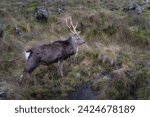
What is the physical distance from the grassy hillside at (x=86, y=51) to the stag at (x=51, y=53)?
31 cm

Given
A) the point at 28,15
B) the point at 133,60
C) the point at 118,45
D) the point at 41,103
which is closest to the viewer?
the point at 41,103

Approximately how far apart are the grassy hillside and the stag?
310mm

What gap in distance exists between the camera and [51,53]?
40.0ft

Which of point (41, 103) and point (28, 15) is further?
point (28, 15)

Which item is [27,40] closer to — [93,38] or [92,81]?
[93,38]

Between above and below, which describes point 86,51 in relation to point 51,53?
below

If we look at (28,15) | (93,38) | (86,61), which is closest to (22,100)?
(86,61)

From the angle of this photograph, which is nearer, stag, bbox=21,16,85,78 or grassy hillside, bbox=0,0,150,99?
grassy hillside, bbox=0,0,150,99

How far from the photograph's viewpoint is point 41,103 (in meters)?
10.1

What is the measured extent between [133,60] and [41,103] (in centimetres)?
389

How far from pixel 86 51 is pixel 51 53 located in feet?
4.74

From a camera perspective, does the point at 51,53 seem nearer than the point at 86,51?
Yes

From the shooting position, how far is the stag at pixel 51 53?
11.9m

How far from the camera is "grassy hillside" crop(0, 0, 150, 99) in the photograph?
11.6 metres
